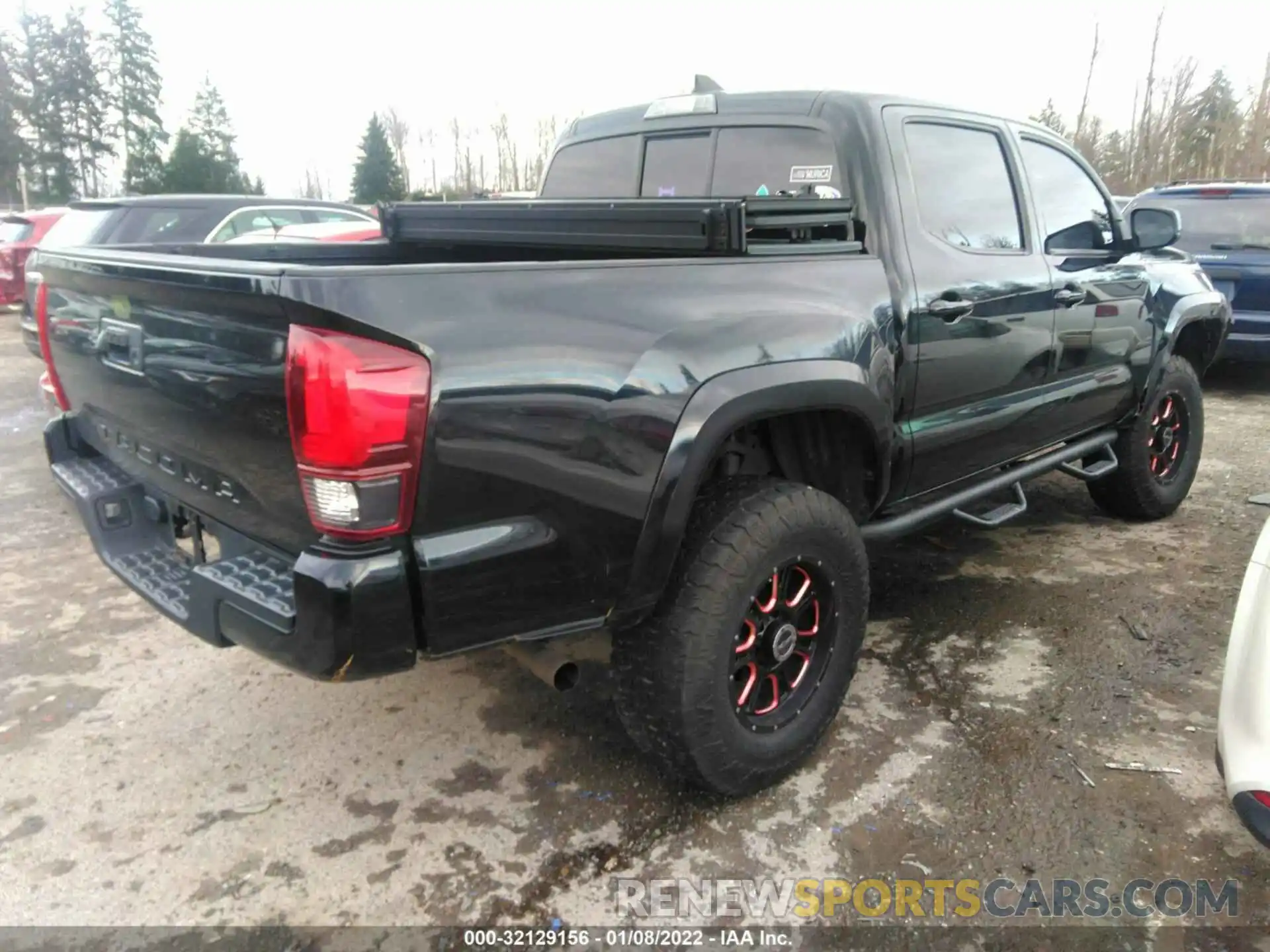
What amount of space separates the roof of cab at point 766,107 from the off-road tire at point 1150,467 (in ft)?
5.17

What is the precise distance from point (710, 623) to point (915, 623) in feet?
5.63

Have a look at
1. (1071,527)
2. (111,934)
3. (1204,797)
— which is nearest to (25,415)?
(111,934)

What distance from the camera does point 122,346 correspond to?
2406 millimetres

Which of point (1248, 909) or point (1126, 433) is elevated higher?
point (1126, 433)

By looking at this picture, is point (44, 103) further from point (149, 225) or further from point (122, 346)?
point (122, 346)

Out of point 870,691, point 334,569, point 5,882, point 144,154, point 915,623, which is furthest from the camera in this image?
point 144,154

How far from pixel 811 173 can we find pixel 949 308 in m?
0.63

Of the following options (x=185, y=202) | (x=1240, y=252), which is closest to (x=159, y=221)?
(x=185, y=202)

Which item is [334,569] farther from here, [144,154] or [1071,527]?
[144,154]

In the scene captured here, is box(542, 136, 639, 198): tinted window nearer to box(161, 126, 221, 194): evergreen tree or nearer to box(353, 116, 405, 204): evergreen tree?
box(353, 116, 405, 204): evergreen tree

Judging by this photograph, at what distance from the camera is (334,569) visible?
1.86 metres

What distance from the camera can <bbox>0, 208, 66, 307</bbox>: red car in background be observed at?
1059 centimetres

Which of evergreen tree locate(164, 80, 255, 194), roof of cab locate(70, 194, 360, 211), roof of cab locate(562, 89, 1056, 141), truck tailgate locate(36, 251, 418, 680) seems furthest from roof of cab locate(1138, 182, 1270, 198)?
evergreen tree locate(164, 80, 255, 194)

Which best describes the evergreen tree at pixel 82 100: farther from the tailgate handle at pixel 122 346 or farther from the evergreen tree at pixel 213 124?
the tailgate handle at pixel 122 346
